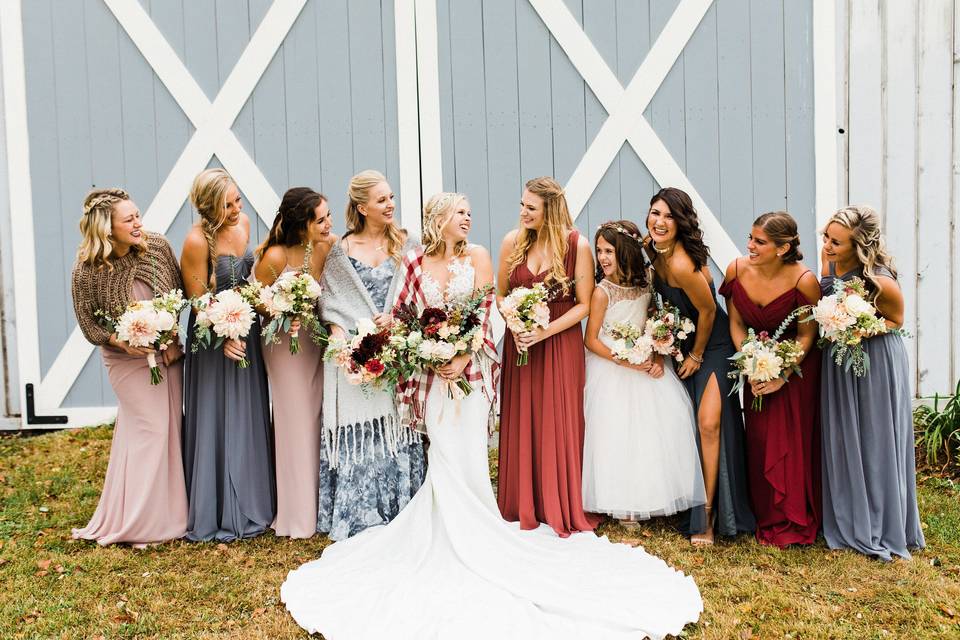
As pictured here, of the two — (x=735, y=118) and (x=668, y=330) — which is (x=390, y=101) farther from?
(x=668, y=330)

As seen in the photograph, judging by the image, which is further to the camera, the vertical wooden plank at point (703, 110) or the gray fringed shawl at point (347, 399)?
the vertical wooden plank at point (703, 110)

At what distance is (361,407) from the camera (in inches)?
178

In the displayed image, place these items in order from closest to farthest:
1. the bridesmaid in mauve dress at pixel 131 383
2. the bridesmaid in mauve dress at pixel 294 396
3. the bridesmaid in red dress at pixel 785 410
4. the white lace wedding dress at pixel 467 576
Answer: the white lace wedding dress at pixel 467 576 < the bridesmaid in red dress at pixel 785 410 < the bridesmaid in mauve dress at pixel 131 383 < the bridesmaid in mauve dress at pixel 294 396

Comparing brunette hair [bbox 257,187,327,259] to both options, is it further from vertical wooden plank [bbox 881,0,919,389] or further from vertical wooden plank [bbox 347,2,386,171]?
vertical wooden plank [bbox 881,0,919,389]

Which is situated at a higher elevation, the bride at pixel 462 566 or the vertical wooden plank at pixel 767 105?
the vertical wooden plank at pixel 767 105

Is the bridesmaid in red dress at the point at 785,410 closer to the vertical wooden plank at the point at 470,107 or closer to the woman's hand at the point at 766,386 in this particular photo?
the woman's hand at the point at 766,386

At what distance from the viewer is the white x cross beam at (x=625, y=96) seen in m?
6.42

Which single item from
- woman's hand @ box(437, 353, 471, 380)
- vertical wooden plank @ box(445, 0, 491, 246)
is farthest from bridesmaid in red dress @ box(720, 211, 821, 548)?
vertical wooden plank @ box(445, 0, 491, 246)

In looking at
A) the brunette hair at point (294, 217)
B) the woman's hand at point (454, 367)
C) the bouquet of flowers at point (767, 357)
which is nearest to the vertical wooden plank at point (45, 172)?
the brunette hair at point (294, 217)

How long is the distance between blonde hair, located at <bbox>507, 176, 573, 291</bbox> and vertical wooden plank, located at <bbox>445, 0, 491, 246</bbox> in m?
2.01

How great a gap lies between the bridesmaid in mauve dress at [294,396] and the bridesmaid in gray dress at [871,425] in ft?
10.3

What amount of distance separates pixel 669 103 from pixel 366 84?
2.75 m

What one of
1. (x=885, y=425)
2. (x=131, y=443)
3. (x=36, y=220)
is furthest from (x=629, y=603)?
(x=36, y=220)

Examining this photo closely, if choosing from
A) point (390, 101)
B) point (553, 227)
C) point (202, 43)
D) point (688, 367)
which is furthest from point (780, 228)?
point (202, 43)
